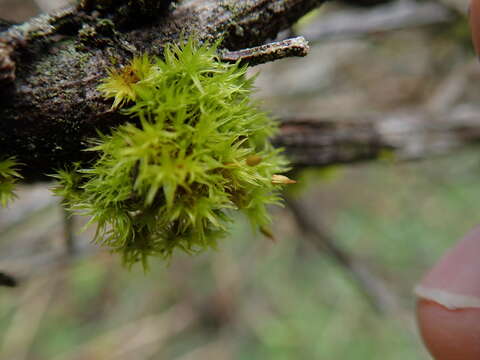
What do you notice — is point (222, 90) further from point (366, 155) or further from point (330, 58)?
point (330, 58)

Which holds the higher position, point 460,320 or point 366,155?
point 366,155

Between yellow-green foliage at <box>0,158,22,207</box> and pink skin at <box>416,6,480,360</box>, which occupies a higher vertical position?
yellow-green foliage at <box>0,158,22,207</box>

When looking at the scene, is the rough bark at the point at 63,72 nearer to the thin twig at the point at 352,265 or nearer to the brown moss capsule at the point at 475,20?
the brown moss capsule at the point at 475,20

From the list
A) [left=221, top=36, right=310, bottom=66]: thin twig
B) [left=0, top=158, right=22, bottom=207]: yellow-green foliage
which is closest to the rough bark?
[left=0, top=158, right=22, bottom=207]: yellow-green foliage

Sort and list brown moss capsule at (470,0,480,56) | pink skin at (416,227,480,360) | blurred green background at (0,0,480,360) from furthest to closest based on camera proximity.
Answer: blurred green background at (0,0,480,360) < pink skin at (416,227,480,360) < brown moss capsule at (470,0,480,56)

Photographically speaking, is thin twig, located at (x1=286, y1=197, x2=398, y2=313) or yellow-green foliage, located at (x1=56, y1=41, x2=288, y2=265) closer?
yellow-green foliage, located at (x1=56, y1=41, x2=288, y2=265)

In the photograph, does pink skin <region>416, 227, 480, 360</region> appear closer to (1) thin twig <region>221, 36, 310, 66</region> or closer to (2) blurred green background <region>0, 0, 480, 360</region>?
(2) blurred green background <region>0, 0, 480, 360</region>

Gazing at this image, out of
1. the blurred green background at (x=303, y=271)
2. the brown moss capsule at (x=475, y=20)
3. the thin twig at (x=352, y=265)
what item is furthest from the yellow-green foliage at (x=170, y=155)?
the blurred green background at (x=303, y=271)

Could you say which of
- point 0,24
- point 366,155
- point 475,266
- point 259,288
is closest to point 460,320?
point 475,266
